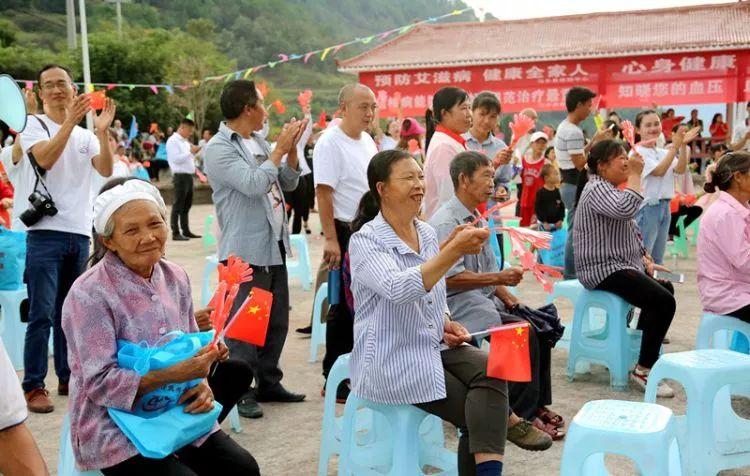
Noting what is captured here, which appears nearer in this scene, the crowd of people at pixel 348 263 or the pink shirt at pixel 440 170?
the crowd of people at pixel 348 263

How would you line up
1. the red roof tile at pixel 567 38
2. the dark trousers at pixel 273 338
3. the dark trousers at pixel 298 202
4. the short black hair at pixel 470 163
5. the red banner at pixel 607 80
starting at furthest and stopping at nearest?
1. the red roof tile at pixel 567 38
2. the red banner at pixel 607 80
3. the dark trousers at pixel 298 202
4. the dark trousers at pixel 273 338
5. the short black hair at pixel 470 163

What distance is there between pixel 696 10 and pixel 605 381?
14.8m

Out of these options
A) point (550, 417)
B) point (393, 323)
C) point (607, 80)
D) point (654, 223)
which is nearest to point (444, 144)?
point (550, 417)

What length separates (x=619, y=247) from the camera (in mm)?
4117

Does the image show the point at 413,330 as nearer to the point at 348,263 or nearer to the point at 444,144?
the point at 348,263

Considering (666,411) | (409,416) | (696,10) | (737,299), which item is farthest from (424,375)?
(696,10)

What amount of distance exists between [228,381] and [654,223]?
429cm

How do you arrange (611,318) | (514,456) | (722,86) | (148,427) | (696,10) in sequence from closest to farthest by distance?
(148,427) → (514,456) → (611,318) → (722,86) → (696,10)

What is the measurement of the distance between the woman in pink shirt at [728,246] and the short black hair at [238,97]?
2.24m

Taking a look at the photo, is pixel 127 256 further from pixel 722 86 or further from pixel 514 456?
pixel 722 86

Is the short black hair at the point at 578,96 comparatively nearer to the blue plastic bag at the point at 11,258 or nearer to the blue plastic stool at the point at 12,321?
the blue plastic bag at the point at 11,258

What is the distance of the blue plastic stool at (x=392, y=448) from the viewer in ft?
8.63

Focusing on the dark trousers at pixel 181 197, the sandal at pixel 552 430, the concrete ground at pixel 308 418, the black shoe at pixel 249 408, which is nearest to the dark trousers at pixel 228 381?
the concrete ground at pixel 308 418

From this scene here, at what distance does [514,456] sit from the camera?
3.29 metres
